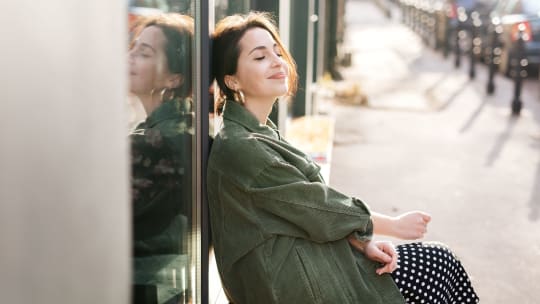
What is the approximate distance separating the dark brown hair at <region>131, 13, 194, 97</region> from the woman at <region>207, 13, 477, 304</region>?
0.84ft

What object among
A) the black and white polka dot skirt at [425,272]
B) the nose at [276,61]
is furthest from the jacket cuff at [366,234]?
the nose at [276,61]

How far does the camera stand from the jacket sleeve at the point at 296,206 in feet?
8.87

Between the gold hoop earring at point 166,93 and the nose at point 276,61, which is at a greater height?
the nose at point 276,61

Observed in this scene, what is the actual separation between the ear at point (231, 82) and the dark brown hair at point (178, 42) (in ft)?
0.87

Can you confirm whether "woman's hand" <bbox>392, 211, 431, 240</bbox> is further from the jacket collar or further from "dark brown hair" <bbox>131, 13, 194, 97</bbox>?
"dark brown hair" <bbox>131, 13, 194, 97</bbox>

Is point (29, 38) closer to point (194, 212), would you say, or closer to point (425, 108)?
point (194, 212)

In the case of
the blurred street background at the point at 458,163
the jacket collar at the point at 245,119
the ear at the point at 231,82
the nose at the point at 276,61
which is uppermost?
the nose at the point at 276,61

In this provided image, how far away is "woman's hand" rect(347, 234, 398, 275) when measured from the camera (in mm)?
2814

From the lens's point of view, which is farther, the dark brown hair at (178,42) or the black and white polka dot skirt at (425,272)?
the black and white polka dot skirt at (425,272)

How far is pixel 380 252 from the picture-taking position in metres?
2.81

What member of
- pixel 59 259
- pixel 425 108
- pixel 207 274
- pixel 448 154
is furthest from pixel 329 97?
pixel 59 259

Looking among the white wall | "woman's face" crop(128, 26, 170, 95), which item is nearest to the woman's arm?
"woman's face" crop(128, 26, 170, 95)

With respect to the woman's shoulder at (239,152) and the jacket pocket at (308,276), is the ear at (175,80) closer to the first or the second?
the woman's shoulder at (239,152)

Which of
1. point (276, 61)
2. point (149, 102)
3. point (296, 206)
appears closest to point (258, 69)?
point (276, 61)
